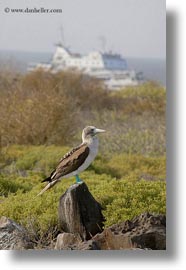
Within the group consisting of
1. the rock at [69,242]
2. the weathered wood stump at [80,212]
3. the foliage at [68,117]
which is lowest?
the rock at [69,242]

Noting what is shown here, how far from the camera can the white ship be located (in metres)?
6.70

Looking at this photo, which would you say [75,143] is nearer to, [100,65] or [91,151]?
[100,65]

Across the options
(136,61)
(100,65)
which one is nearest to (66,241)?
(136,61)

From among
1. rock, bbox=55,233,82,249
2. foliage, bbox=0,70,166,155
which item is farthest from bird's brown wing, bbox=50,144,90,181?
foliage, bbox=0,70,166,155

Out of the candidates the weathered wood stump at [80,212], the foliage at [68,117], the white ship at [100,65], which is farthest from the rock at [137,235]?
the foliage at [68,117]

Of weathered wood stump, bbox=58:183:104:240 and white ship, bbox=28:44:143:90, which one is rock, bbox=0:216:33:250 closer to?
weathered wood stump, bbox=58:183:104:240

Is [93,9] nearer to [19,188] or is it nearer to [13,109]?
[19,188]

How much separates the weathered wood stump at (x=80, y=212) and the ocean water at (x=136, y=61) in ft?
3.65

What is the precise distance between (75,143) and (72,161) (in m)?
1.93

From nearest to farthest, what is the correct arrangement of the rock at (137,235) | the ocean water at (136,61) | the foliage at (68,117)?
the rock at (137,235) < the ocean water at (136,61) < the foliage at (68,117)

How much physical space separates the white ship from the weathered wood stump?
1.36m

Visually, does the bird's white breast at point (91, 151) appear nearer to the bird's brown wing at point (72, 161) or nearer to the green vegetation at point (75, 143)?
the bird's brown wing at point (72, 161)

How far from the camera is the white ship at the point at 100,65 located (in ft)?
22.0

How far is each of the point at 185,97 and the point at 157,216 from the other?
2.99 ft
